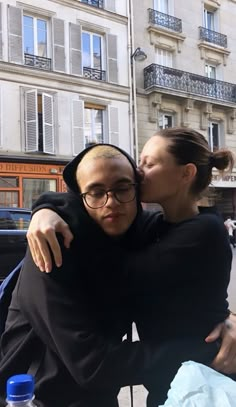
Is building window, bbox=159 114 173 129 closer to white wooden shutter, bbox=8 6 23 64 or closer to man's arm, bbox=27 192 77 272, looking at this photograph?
white wooden shutter, bbox=8 6 23 64

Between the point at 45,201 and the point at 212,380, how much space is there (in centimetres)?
72

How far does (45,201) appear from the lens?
129 centimetres

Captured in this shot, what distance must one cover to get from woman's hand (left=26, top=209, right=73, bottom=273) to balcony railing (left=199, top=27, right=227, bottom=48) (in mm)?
18053

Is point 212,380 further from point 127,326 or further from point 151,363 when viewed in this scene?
point 127,326

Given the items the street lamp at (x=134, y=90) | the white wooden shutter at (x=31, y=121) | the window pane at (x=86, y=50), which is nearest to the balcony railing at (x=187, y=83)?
the street lamp at (x=134, y=90)

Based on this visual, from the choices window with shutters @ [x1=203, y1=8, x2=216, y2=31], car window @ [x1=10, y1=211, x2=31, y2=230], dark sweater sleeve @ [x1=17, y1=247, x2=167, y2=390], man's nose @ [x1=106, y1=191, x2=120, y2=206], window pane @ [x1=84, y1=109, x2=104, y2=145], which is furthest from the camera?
window with shutters @ [x1=203, y1=8, x2=216, y2=31]

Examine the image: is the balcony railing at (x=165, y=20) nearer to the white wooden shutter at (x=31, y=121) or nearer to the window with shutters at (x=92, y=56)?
the window with shutters at (x=92, y=56)

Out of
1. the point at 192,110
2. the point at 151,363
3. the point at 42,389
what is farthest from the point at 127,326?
the point at 192,110

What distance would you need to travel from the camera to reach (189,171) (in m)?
1.28

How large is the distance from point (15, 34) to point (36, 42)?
0.82 metres

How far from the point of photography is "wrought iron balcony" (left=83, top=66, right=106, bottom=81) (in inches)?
555

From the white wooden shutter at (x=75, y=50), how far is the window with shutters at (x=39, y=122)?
1413 mm

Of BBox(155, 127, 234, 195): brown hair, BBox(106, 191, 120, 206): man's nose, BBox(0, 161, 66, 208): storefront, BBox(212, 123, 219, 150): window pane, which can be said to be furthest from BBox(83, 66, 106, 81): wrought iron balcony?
BBox(106, 191, 120, 206): man's nose

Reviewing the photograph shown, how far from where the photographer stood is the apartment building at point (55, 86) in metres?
12.4
